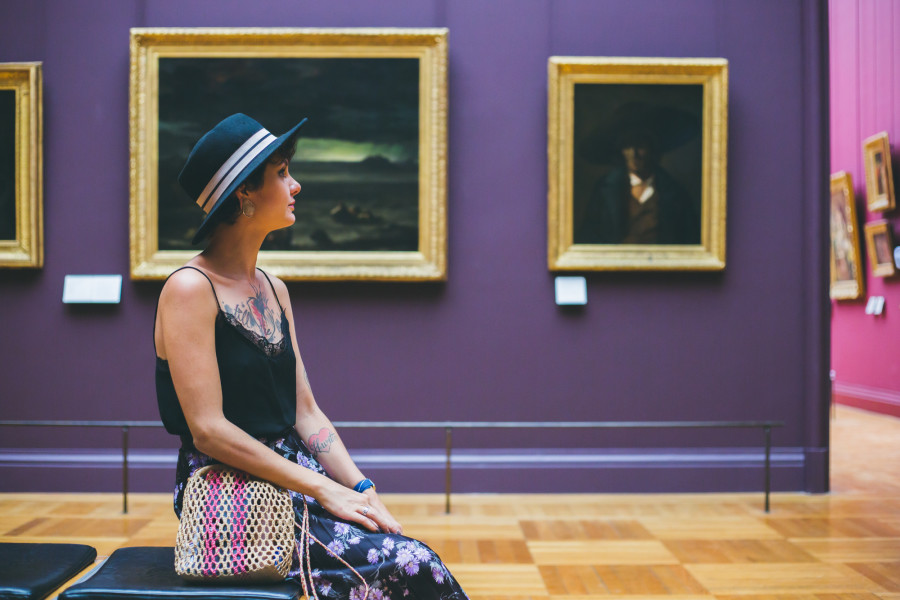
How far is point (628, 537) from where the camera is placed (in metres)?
4.45

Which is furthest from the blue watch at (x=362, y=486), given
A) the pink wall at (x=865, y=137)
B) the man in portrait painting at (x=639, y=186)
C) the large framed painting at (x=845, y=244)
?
the large framed painting at (x=845, y=244)

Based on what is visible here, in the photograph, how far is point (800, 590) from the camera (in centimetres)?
362

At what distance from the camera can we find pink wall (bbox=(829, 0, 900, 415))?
981 cm

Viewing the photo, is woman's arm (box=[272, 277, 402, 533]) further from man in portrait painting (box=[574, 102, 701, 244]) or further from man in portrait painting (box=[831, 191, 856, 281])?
man in portrait painting (box=[831, 191, 856, 281])

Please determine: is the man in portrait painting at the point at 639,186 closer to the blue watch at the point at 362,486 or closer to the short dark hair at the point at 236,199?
the blue watch at the point at 362,486

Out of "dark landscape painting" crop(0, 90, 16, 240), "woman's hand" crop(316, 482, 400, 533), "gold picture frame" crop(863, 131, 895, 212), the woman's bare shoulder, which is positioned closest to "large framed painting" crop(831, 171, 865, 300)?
"gold picture frame" crop(863, 131, 895, 212)

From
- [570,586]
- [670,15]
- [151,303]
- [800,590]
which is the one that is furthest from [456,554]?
[670,15]

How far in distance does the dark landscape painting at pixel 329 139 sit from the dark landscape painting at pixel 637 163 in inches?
48.1

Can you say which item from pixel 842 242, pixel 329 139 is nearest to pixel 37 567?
pixel 329 139

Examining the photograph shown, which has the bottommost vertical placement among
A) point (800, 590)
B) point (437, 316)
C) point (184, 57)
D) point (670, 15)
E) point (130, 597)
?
point (800, 590)

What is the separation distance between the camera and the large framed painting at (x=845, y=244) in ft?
35.1

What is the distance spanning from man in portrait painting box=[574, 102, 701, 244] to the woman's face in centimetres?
370

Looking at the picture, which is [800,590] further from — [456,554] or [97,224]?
[97,224]

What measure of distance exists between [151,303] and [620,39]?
12.7 ft
